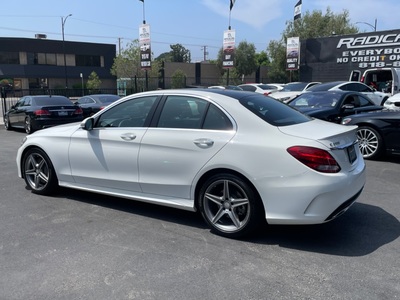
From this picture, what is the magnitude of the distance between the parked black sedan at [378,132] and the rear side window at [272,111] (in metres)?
3.90

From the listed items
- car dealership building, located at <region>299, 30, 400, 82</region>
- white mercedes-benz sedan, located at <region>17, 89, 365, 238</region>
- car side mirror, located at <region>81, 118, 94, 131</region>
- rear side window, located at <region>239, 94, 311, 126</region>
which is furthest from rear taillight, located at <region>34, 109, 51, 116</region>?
car dealership building, located at <region>299, 30, 400, 82</region>

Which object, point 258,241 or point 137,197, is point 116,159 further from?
point 258,241

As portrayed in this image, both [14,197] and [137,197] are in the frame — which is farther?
[14,197]

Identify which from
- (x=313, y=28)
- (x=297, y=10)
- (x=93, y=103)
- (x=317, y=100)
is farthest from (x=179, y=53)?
(x=317, y=100)

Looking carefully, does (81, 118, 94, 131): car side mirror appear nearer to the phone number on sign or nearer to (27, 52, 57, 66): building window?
the phone number on sign

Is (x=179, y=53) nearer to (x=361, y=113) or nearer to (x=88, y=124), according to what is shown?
(x=361, y=113)

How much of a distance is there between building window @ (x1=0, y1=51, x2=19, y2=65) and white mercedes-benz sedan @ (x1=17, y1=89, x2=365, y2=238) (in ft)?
200

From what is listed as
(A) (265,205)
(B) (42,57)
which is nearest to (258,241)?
(A) (265,205)

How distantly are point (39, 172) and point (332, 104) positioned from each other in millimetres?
7538

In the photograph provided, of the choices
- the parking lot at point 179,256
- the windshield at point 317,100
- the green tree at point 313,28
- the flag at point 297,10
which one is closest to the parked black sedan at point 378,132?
the windshield at point 317,100

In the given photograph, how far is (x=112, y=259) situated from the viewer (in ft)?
12.4

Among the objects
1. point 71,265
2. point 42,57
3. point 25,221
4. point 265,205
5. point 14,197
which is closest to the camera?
point 71,265

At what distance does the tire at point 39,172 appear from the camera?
5.71 m

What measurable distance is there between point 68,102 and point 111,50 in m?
55.6
